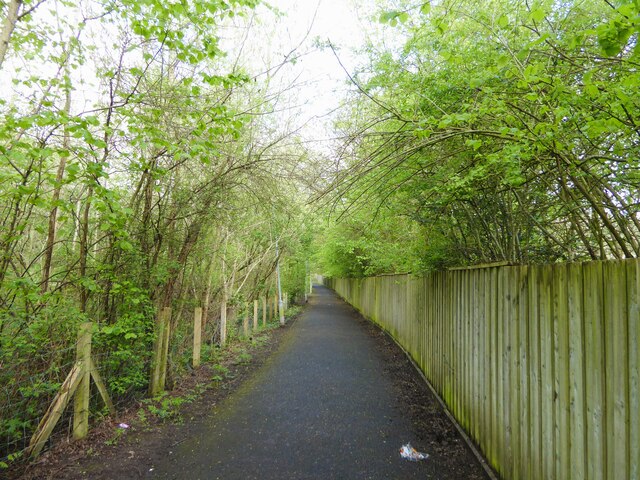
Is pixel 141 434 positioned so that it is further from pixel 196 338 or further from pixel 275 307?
pixel 275 307

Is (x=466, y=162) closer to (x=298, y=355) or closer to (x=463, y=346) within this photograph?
(x=463, y=346)

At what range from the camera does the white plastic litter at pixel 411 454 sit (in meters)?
3.80

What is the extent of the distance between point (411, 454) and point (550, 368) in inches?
78.7

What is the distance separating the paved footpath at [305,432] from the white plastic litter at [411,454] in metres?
0.08

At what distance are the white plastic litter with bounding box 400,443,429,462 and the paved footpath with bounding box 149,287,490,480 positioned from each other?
8 centimetres

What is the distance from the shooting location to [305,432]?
4449 mm

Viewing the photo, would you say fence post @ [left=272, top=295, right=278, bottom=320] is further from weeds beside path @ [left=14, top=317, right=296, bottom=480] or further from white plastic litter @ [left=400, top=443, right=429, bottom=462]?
white plastic litter @ [left=400, top=443, right=429, bottom=462]

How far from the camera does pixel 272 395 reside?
231 inches

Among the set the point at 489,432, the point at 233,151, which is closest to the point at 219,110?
the point at 233,151

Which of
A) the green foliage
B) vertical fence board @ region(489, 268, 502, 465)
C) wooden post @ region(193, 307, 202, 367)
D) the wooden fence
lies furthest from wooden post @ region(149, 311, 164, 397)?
vertical fence board @ region(489, 268, 502, 465)

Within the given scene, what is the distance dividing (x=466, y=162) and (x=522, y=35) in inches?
46.2

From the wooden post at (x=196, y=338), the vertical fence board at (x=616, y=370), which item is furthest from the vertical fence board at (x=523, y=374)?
the wooden post at (x=196, y=338)

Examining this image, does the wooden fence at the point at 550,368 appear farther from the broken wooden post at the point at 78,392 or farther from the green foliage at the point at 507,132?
the broken wooden post at the point at 78,392

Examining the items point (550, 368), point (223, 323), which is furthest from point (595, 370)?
point (223, 323)
